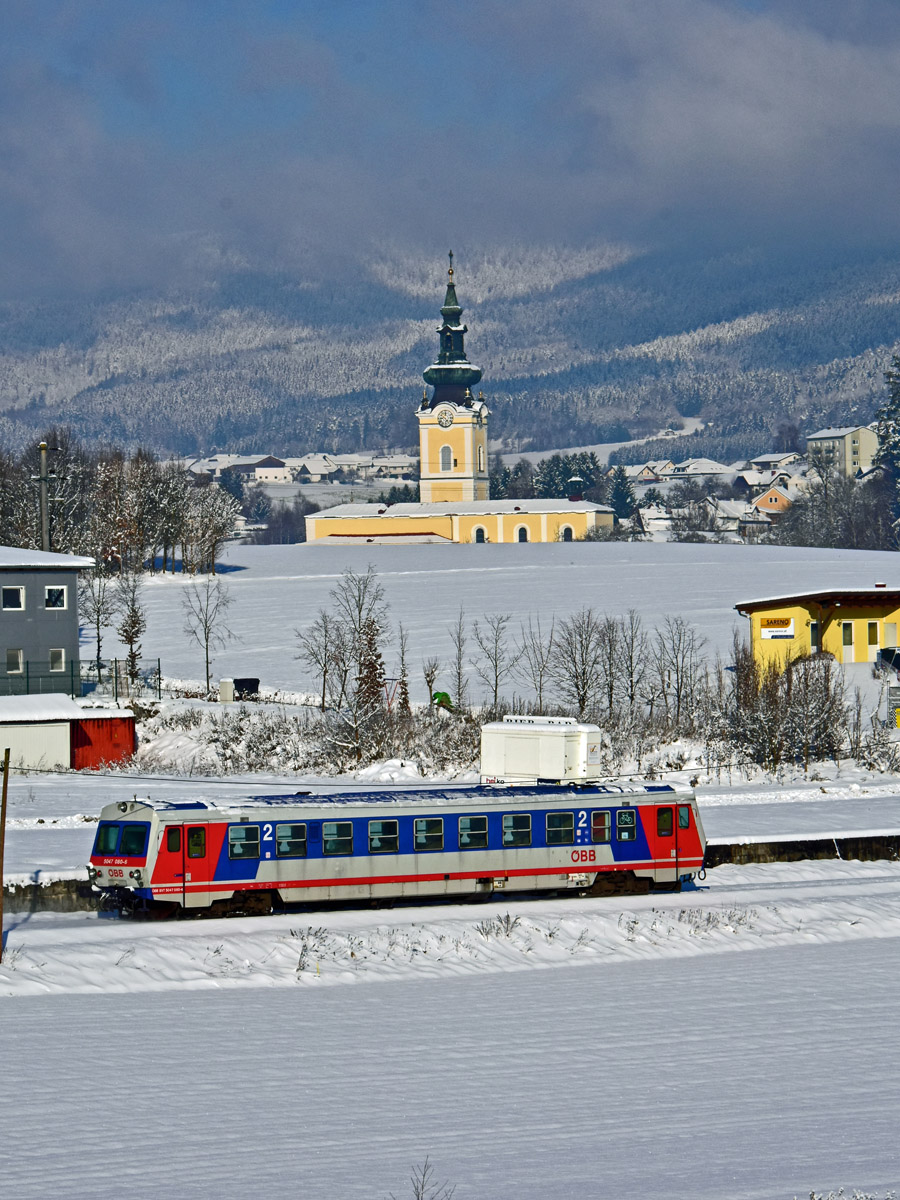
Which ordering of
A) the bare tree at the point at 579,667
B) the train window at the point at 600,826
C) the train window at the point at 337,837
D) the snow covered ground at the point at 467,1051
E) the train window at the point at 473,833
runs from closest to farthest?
the snow covered ground at the point at 467,1051, the train window at the point at 337,837, the train window at the point at 473,833, the train window at the point at 600,826, the bare tree at the point at 579,667

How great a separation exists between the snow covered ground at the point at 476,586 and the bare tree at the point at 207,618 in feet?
2.17

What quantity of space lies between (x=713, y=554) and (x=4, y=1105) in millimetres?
111848

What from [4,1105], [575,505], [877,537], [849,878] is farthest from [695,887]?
[877,537]

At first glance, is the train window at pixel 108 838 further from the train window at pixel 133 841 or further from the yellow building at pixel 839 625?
the yellow building at pixel 839 625

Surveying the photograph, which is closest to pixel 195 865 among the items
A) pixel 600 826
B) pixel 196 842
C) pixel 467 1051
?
pixel 196 842

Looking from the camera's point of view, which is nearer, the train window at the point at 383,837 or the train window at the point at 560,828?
the train window at the point at 383,837

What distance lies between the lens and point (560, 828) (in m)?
32.0

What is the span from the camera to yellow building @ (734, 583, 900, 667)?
64.0 meters

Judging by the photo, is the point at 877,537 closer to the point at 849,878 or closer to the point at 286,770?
the point at 286,770

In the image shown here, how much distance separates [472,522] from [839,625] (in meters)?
110

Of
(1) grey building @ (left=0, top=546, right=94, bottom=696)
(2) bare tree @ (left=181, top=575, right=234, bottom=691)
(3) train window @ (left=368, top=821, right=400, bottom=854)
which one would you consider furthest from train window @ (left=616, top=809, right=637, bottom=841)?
(2) bare tree @ (left=181, top=575, right=234, bottom=691)

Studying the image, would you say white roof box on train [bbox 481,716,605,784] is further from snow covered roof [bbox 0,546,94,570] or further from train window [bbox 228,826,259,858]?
snow covered roof [bbox 0,546,94,570]

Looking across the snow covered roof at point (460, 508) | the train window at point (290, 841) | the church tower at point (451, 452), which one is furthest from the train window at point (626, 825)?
the church tower at point (451, 452)

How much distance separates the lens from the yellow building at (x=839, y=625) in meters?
64.0
